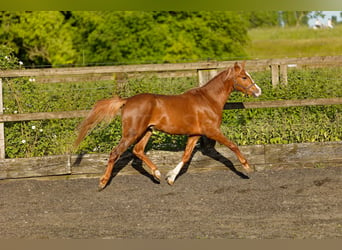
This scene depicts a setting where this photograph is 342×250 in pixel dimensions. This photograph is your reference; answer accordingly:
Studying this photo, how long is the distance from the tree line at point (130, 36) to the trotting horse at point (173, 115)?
21990 millimetres

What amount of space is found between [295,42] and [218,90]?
2337cm

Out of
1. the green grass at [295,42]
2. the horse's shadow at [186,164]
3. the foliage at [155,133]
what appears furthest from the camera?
the green grass at [295,42]

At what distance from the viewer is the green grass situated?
23.3 m

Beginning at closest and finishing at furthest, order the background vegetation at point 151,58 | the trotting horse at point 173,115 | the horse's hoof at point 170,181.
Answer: the trotting horse at point 173,115 → the horse's hoof at point 170,181 → the background vegetation at point 151,58

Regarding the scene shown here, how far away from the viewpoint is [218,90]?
8.34 meters

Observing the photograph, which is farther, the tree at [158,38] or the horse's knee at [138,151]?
the tree at [158,38]

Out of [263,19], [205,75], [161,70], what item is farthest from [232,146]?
[263,19]

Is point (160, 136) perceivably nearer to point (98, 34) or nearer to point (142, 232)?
point (142, 232)

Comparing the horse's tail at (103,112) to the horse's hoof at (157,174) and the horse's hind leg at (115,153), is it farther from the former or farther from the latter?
the horse's hoof at (157,174)

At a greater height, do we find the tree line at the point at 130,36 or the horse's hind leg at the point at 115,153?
the horse's hind leg at the point at 115,153

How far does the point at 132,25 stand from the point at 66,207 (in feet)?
82.7

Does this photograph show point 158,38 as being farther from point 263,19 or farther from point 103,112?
point 103,112

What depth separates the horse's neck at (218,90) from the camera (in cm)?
830

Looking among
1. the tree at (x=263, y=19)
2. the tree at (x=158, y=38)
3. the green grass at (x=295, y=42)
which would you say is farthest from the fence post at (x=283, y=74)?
the tree at (x=263, y=19)
